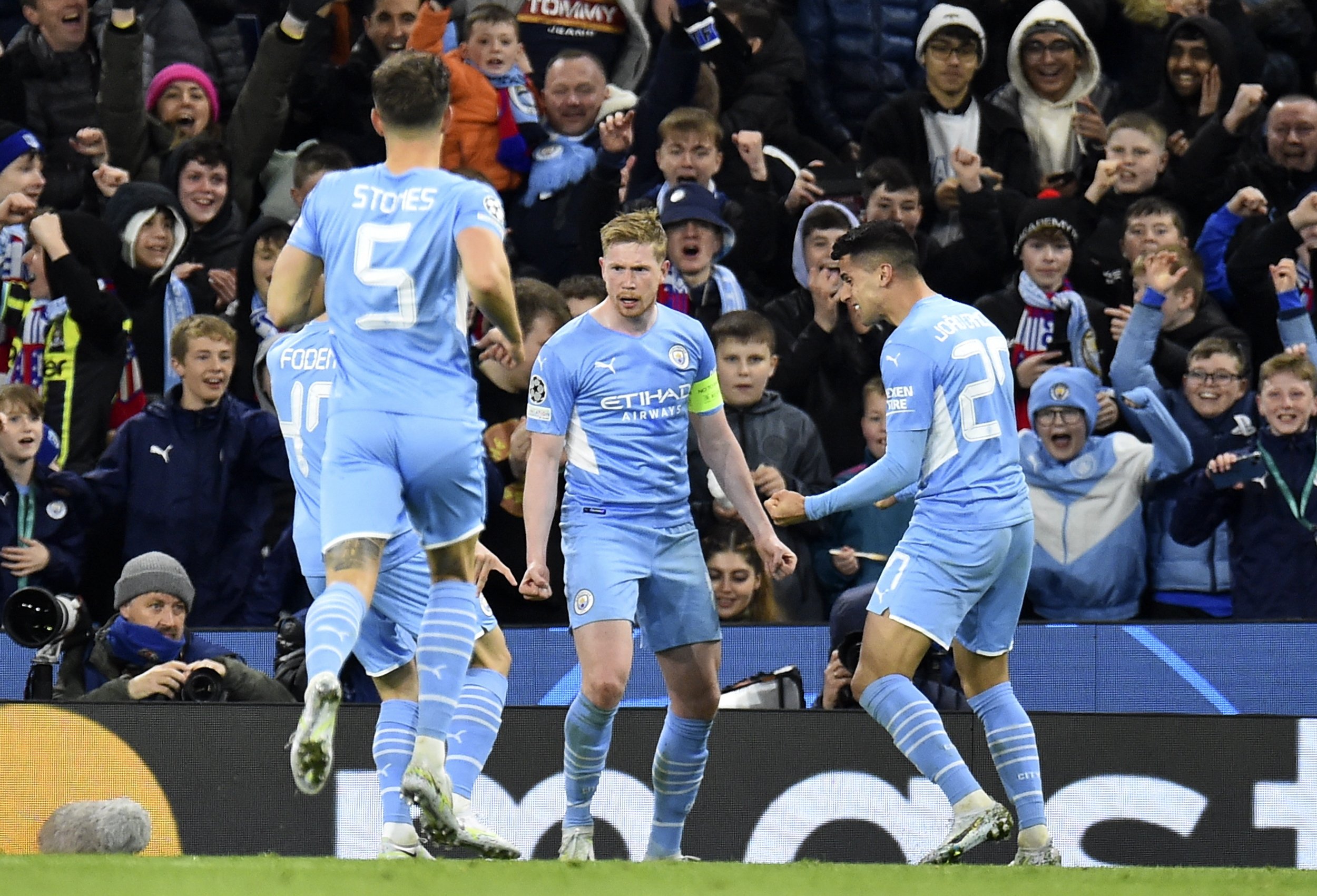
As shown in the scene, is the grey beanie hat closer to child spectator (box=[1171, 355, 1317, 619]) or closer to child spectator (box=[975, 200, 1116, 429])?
child spectator (box=[975, 200, 1116, 429])

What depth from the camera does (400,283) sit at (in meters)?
6.07

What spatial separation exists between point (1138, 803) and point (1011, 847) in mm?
533

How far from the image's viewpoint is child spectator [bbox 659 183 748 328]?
1044 centimetres

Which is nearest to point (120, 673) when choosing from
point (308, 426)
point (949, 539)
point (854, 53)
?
point (308, 426)

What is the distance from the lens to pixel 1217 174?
1137 centimetres

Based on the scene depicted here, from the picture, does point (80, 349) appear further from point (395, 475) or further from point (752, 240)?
point (395, 475)

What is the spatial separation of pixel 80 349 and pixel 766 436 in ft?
12.0

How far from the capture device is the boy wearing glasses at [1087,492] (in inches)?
374

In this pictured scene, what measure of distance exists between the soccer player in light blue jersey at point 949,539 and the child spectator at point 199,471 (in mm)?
3395

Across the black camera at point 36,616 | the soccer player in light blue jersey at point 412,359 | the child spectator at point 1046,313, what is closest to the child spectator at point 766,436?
the child spectator at point 1046,313

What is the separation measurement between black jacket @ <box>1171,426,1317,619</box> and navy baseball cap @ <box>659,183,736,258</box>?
112 inches

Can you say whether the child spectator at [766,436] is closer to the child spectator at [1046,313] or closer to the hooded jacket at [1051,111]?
the child spectator at [1046,313]

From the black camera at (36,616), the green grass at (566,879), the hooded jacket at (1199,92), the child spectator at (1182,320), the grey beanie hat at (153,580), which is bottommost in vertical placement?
the green grass at (566,879)

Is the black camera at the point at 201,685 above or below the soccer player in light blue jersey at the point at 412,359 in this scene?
below
